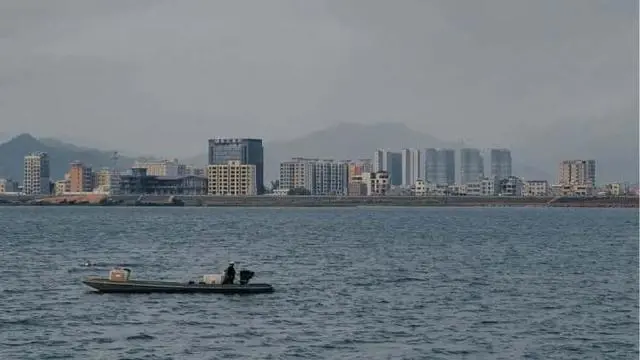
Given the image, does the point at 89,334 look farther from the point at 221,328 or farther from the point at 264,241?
the point at 264,241

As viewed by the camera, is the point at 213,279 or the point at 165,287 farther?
the point at 213,279

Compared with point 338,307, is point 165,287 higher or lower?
higher

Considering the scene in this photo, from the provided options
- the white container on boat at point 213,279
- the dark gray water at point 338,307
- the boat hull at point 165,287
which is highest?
the white container on boat at point 213,279

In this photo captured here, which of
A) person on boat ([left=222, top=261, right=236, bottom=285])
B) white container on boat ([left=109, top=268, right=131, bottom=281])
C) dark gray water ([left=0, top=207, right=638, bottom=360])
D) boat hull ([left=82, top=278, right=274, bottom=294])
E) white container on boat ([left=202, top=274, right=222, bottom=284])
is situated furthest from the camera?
person on boat ([left=222, top=261, right=236, bottom=285])

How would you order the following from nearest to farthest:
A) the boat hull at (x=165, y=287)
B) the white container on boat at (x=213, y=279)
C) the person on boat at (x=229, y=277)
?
1. the boat hull at (x=165, y=287)
2. the white container on boat at (x=213, y=279)
3. the person on boat at (x=229, y=277)

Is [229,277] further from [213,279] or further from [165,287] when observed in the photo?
[165,287]

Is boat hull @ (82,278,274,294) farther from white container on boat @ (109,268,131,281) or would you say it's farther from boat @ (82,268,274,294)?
white container on boat @ (109,268,131,281)

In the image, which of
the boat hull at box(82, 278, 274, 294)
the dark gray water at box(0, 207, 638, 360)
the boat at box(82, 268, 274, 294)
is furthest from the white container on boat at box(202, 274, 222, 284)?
the dark gray water at box(0, 207, 638, 360)

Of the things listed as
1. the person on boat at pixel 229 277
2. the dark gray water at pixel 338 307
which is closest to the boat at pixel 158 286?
the person on boat at pixel 229 277

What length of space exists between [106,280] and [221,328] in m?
13.7

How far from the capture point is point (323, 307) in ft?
173

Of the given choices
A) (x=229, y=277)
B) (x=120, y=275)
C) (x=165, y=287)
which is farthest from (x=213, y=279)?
(x=120, y=275)

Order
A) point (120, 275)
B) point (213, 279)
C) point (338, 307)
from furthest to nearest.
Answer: point (213, 279), point (120, 275), point (338, 307)

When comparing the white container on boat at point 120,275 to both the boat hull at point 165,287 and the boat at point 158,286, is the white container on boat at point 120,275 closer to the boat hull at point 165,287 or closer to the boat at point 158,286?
the boat at point 158,286
